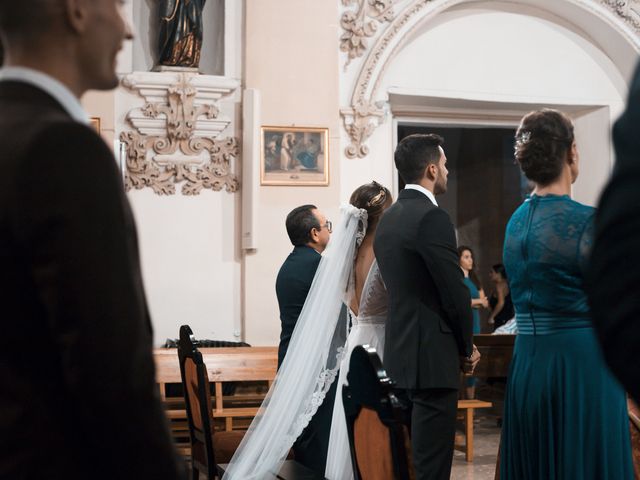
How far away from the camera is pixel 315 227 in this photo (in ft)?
19.3

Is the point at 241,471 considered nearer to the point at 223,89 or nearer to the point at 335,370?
the point at 335,370

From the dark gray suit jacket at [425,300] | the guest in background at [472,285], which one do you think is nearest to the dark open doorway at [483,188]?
the guest in background at [472,285]

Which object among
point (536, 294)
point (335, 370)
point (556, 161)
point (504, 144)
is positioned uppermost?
point (504, 144)

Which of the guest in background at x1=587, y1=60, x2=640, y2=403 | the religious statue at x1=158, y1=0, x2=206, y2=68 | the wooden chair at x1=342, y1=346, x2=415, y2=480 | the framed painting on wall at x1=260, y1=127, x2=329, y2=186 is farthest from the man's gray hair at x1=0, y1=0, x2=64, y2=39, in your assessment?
the religious statue at x1=158, y1=0, x2=206, y2=68

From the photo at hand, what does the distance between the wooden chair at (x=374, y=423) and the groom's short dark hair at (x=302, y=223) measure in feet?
11.4

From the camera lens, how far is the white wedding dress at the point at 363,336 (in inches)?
192

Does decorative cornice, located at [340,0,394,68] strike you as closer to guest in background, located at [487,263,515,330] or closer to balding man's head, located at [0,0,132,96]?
guest in background, located at [487,263,515,330]

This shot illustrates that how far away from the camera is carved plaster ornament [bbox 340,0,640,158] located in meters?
9.69

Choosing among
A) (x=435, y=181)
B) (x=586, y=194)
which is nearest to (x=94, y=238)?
(x=435, y=181)

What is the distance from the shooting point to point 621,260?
893 mm

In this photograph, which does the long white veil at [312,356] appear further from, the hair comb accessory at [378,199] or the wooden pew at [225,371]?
the wooden pew at [225,371]

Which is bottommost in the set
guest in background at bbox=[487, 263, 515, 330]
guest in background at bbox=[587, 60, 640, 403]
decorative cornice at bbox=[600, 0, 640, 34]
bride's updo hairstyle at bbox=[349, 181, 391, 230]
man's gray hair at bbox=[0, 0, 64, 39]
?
guest in background at bbox=[487, 263, 515, 330]

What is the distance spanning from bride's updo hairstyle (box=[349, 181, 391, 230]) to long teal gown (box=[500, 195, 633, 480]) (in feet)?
6.48

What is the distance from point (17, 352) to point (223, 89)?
8.29 meters
